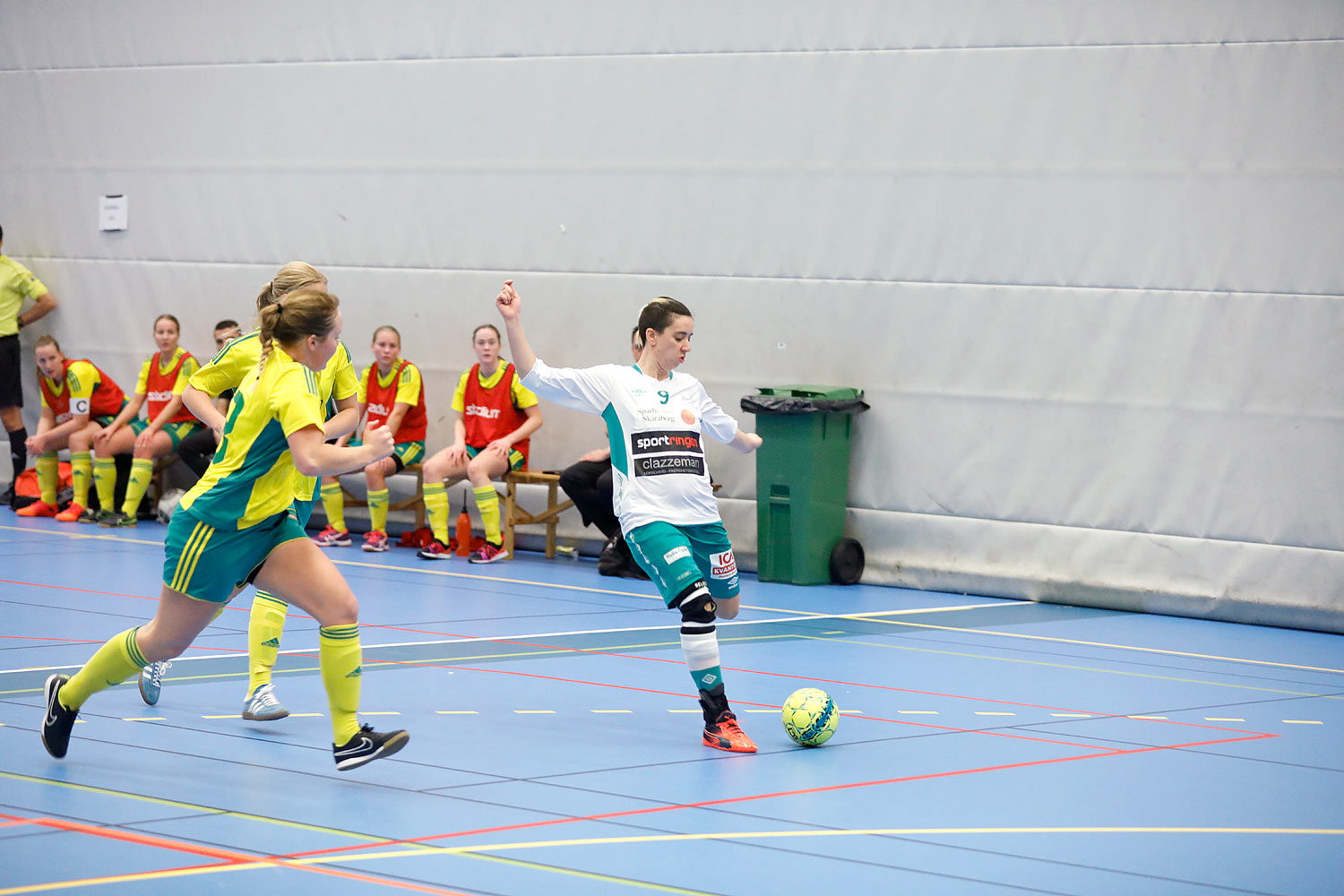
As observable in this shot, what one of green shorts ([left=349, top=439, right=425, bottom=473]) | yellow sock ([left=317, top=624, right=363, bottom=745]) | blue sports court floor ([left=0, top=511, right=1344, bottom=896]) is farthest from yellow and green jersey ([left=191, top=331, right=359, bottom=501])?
green shorts ([left=349, top=439, right=425, bottom=473])

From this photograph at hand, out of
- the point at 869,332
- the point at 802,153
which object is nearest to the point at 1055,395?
the point at 869,332

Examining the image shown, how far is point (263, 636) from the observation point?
6.59m

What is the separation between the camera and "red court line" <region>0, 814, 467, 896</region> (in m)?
4.25

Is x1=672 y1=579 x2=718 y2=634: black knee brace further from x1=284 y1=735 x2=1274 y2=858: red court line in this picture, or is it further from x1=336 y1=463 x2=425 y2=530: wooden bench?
x1=336 y1=463 x2=425 y2=530: wooden bench

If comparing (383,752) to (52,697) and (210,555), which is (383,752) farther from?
(52,697)

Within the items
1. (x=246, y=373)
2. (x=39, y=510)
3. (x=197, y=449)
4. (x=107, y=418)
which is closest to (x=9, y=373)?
(x=107, y=418)

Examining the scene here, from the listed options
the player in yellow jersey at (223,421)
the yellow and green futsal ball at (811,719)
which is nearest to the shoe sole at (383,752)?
the player in yellow jersey at (223,421)

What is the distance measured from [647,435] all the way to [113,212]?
10525mm

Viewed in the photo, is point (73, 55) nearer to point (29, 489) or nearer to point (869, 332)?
point (29, 489)

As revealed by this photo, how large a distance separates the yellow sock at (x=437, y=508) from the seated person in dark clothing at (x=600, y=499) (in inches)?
45.4

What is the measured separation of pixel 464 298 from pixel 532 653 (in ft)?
19.1

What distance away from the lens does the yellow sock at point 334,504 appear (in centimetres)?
1316

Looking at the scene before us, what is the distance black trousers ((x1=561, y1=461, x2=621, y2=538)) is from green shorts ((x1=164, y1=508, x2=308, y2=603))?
21.5ft

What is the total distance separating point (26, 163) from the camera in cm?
1590
